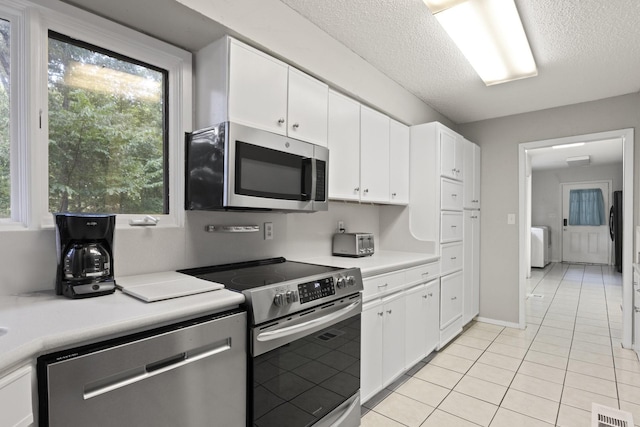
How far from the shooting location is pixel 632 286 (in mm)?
3158

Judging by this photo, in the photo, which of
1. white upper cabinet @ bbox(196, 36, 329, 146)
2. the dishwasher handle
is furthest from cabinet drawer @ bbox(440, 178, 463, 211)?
the dishwasher handle

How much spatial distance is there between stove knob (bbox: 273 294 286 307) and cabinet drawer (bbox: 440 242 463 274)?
2.03 metres

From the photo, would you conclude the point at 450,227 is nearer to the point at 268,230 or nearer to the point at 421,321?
the point at 421,321

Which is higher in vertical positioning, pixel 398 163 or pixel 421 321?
pixel 398 163

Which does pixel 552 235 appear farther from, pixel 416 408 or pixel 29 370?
pixel 29 370

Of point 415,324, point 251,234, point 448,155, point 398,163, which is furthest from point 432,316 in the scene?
point 251,234

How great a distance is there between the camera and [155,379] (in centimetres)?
109

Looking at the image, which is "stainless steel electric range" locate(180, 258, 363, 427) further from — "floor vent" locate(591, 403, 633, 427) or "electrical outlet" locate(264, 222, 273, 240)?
"floor vent" locate(591, 403, 633, 427)

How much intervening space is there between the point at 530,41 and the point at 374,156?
1299 millimetres

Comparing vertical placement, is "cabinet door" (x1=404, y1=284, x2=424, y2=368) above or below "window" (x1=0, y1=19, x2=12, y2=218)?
below

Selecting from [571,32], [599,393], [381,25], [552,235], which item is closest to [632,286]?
[599,393]

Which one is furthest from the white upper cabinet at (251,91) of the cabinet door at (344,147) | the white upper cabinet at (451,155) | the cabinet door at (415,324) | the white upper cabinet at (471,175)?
→ the white upper cabinet at (471,175)

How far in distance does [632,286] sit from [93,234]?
430cm

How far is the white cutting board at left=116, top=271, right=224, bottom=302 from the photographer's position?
127cm
